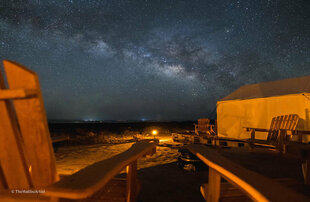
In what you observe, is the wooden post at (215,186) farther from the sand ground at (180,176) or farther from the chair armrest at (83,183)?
the chair armrest at (83,183)

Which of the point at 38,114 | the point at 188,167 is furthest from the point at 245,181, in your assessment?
the point at 188,167

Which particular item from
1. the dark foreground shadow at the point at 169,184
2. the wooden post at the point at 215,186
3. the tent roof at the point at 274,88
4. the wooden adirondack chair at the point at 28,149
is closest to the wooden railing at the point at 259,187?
the wooden post at the point at 215,186

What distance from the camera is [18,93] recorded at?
870 millimetres

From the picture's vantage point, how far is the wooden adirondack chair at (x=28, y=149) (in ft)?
2.92

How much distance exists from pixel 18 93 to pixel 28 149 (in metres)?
0.37

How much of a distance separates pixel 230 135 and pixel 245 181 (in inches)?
355

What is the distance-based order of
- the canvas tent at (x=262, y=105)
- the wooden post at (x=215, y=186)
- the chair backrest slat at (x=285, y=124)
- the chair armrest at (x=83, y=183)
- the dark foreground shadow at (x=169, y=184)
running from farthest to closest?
the canvas tent at (x=262, y=105)
the chair backrest slat at (x=285, y=124)
the dark foreground shadow at (x=169, y=184)
the wooden post at (x=215, y=186)
the chair armrest at (x=83, y=183)

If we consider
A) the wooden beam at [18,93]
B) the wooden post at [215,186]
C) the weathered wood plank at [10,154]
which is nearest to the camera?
the wooden beam at [18,93]

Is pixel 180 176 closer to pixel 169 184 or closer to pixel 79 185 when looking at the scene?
pixel 169 184

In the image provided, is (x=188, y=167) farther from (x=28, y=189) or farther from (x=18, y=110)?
(x=18, y=110)

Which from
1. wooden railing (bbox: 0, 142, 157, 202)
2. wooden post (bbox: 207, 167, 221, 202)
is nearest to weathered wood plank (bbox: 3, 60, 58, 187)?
wooden railing (bbox: 0, 142, 157, 202)

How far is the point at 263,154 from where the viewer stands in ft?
18.1

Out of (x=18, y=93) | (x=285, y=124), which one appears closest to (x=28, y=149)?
(x=18, y=93)

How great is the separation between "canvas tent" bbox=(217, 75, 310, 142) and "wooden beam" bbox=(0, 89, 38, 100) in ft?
28.1
